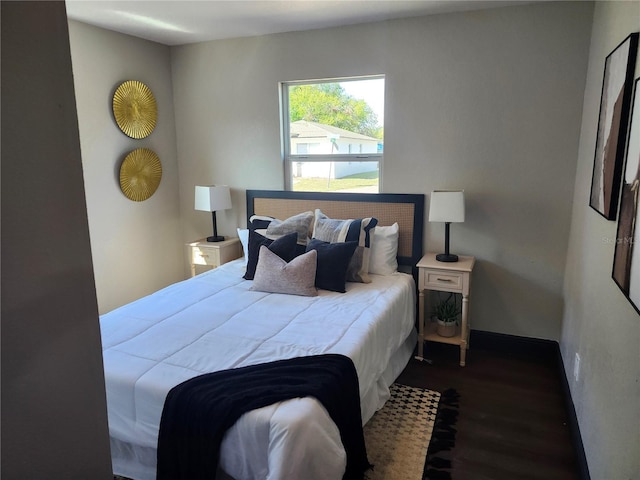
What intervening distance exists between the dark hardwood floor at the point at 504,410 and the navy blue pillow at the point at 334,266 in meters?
0.79

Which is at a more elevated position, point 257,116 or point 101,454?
point 257,116

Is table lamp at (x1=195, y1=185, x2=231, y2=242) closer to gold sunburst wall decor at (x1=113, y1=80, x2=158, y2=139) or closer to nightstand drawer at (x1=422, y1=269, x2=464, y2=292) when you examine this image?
gold sunburst wall decor at (x1=113, y1=80, x2=158, y2=139)

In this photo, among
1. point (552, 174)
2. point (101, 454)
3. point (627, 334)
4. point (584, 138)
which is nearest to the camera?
point (101, 454)

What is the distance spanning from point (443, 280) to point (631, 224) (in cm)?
166

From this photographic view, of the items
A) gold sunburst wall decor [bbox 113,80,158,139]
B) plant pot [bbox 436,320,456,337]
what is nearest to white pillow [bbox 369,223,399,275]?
plant pot [bbox 436,320,456,337]

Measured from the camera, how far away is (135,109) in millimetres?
3668

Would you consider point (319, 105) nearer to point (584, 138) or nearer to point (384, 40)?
point (384, 40)

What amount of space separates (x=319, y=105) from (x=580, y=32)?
1907 mm

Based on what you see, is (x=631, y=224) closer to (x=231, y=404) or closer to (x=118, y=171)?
(x=231, y=404)

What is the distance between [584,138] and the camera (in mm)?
2748

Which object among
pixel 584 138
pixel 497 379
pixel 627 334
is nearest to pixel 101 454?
pixel 627 334

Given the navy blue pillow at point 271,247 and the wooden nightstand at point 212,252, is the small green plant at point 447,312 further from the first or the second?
the wooden nightstand at point 212,252

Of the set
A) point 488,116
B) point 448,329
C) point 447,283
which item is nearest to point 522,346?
point 448,329

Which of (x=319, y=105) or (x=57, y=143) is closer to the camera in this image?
(x=57, y=143)
